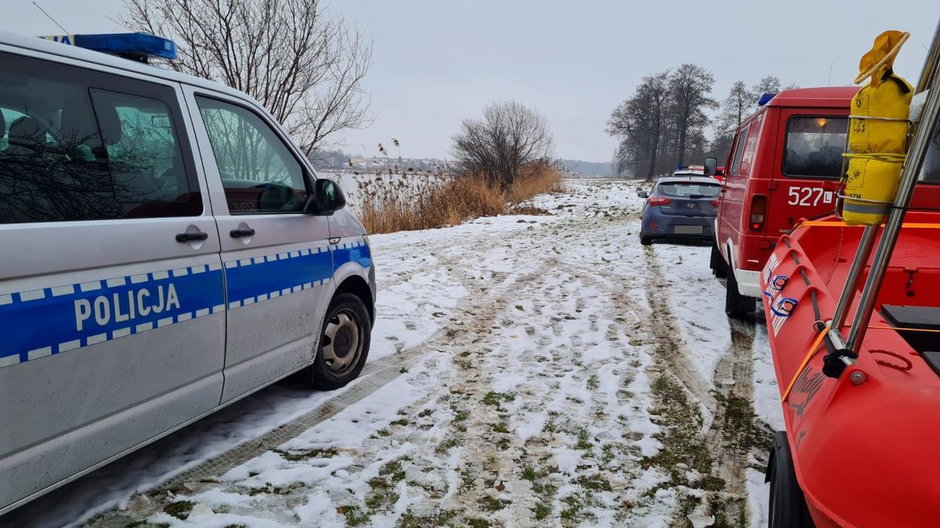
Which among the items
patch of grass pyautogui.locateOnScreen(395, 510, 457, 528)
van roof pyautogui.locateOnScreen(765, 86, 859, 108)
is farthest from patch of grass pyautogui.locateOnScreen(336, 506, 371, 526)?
van roof pyautogui.locateOnScreen(765, 86, 859, 108)

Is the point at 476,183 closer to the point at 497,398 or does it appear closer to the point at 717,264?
the point at 717,264

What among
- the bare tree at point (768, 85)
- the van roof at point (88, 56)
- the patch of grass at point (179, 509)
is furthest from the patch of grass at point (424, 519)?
the bare tree at point (768, 85)

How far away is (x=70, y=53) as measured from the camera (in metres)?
2.24

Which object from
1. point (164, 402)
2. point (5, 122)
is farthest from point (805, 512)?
point (5, 122)

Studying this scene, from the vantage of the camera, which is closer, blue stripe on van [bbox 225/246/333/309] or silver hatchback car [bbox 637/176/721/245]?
blue stripe on van [bbox 225/246/333/309]

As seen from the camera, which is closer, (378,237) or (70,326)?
(70,326)

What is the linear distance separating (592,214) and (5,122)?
17.7m

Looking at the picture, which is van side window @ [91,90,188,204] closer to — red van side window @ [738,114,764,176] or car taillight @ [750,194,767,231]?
car taillight @ [750,194,767,231]

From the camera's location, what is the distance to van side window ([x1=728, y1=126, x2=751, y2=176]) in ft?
21.7

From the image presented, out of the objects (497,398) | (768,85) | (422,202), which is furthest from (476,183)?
(768,85)

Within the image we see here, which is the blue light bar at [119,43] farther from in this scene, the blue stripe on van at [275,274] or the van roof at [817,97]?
the van roof at [817,97]

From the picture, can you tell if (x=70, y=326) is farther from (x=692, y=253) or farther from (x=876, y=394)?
(x=692, y=253)

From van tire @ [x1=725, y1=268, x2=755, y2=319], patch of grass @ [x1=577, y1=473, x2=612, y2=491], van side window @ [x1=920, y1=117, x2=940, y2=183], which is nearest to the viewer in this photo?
patch of grass @ [x1=577, y1=473, x2=612, y2=491]

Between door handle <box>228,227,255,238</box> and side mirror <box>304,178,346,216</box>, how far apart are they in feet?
1.94
